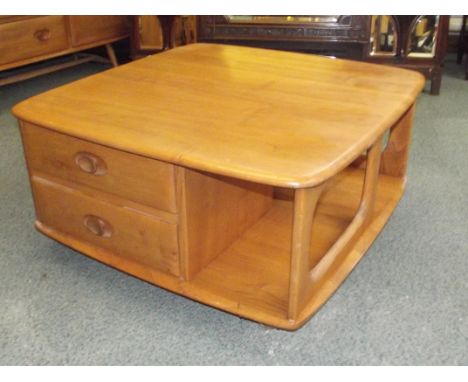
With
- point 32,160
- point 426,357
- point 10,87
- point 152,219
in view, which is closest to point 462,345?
point 426,357

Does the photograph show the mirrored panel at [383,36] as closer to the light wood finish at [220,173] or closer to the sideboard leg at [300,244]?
the light wood finish at [220,173]

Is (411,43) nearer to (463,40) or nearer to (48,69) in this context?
(463,40)

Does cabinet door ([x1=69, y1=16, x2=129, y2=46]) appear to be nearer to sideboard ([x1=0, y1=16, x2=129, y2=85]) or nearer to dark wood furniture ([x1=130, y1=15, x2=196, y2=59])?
sideboard ([x1=0, y1=16, x2=129, y2=85])

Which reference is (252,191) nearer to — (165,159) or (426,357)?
(165,159)

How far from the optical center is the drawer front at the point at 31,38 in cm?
224

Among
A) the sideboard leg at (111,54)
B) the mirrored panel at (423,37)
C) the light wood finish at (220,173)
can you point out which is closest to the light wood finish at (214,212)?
the light wood finish at (220,173)

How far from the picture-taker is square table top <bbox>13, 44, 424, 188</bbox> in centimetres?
98

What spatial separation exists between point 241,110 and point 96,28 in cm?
167

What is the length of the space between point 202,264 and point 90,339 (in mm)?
253

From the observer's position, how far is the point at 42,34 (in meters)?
2.39

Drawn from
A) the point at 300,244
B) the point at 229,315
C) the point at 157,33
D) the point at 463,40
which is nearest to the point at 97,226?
the point at 229,315

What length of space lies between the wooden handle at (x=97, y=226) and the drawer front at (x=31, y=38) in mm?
1278

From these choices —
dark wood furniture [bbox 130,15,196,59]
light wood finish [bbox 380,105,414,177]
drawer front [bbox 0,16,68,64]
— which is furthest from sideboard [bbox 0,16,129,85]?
light wood finish [bbox 380,105,414,177]

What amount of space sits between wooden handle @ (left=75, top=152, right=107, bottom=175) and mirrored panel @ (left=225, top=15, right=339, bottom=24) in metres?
1.45
